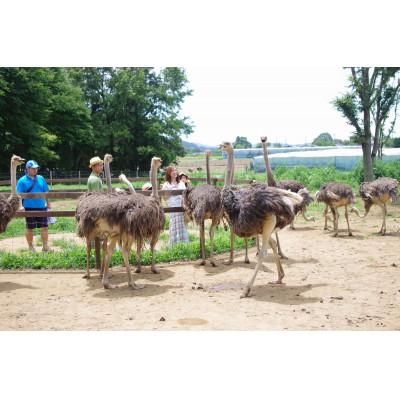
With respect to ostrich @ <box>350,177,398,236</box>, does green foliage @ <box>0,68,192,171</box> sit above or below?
above

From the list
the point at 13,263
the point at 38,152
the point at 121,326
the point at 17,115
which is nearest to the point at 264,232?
the point at 121,326

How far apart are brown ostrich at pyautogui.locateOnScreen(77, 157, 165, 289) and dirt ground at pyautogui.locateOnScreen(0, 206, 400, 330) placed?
0.53 meters

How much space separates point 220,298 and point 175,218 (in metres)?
2.86

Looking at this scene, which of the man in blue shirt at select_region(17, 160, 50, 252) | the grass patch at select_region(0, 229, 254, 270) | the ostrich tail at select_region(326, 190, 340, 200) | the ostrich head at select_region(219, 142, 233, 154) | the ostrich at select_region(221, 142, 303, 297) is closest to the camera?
the ostrich at select_region(221, 142, 303, 297)

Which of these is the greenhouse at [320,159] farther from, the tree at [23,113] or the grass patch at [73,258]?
the grass patch at [73,258]

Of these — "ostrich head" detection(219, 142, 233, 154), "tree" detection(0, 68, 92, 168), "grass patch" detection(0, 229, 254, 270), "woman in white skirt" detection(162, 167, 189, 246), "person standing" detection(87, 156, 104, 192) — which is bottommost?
"grass patch" detection(0, 229, 254, 270)

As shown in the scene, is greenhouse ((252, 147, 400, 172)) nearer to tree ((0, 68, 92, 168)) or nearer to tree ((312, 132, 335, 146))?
tree ((312, 132, 335, 146))

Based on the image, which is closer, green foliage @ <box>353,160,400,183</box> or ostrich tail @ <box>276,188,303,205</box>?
ostrich tail @ <box>276,188,303,205</box>

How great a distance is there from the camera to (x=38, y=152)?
45.7ft

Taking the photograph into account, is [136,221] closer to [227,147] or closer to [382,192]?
[227,147]

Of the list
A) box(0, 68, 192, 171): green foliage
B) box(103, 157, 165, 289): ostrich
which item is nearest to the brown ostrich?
box(103, 157, 165, 289): ostrich

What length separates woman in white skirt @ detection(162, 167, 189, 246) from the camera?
828 cm

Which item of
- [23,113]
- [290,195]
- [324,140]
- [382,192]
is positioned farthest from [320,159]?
[290,195]

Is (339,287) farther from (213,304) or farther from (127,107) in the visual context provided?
(127,107)
